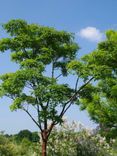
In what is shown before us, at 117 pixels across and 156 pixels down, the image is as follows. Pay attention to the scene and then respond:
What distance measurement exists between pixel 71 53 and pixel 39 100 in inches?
141

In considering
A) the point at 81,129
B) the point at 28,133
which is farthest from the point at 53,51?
the point at 28,133

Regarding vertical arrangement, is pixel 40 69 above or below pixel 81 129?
above

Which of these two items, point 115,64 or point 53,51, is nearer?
point 53,51

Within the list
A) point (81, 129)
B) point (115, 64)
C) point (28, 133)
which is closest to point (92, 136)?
point (81, 129)

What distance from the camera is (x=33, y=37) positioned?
960 inches

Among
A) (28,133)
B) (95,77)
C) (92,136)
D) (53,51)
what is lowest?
(92,136)

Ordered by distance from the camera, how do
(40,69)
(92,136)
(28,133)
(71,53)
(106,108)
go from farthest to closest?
(28,133) → (106,108) → (92,136) → (71,53) → (40,69)

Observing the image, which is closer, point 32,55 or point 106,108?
point 32,55

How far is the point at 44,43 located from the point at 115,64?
451 cm

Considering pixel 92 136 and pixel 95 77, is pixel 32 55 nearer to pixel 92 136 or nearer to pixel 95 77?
pixel 95 77

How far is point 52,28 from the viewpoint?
976 inches

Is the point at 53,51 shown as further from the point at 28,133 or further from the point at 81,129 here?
the point at 28,133

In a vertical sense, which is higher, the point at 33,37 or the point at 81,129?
the point at 33,37

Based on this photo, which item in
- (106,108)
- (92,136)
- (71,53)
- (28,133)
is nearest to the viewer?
(71,53)
